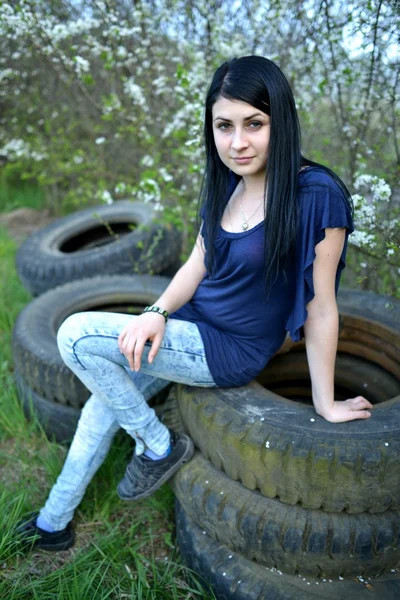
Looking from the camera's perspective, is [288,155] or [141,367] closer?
[288,155]

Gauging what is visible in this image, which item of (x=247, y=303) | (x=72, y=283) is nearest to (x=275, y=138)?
(x=247, y=303)

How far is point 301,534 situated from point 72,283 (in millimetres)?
2046

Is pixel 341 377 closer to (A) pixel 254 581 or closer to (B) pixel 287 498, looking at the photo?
(B) pixel 287 498

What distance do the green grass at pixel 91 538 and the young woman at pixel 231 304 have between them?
0.10m

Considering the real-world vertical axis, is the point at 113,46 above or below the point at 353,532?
above

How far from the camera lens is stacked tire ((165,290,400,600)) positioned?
1.59m

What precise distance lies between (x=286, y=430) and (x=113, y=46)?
2.74m

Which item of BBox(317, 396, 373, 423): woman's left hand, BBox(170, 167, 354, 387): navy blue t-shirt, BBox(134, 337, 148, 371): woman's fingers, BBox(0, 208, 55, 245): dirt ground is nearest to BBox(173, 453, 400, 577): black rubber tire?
BBox(317, 396, 373, 423): woman's left hand

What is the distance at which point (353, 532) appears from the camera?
162cm

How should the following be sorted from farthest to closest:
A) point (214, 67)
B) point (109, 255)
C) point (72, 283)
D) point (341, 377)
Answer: point (109, 255), point (72, 283), point (214, 67), point (341, 377)

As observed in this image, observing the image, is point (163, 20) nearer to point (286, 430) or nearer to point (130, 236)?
point (130, 236)

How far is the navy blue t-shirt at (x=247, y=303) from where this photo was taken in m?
1.62

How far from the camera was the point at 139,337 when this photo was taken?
1.71 metres

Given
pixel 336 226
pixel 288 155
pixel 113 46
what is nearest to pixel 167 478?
pixel 336 226
